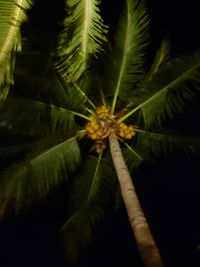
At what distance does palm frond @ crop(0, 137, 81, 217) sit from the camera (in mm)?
5031

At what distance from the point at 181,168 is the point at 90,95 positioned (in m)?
9.30

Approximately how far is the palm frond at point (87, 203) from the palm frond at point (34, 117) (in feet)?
2.30

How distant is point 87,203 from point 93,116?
1.23 meters

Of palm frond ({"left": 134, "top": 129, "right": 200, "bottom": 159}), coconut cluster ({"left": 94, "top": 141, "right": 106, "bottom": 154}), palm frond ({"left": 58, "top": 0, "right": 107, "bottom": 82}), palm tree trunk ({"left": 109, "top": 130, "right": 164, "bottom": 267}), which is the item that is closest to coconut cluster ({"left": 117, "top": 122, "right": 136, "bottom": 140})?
coconut cluster ({"left": 94, "top": 141, "right": 106, "bottom": 154})

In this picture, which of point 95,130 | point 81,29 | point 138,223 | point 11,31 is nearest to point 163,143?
point 95,130

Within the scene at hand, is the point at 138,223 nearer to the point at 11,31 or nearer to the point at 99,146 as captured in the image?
the point at 11,31

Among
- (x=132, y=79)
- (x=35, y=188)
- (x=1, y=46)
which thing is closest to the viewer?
(x=1, y=46)

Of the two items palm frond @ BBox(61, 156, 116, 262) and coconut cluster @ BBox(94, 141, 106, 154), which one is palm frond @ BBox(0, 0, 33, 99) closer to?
coconut cluster @ BBox(94, 141, 106, 154)

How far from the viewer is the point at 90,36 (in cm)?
408

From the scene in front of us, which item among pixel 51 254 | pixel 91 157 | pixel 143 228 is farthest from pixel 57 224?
pixel 143 228

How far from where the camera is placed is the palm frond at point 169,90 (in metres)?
5.82

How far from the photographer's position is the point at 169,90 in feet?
19.9

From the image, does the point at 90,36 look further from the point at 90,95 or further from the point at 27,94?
the point at 90,95

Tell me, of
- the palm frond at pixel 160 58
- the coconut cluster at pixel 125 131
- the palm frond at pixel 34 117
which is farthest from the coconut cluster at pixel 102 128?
the palm frond at pixel 160 58
